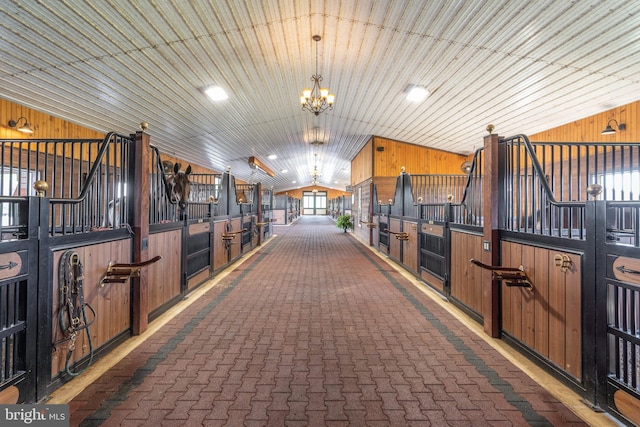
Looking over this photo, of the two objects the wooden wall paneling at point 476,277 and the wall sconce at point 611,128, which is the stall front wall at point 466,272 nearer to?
the wooden wall paneling at point 476,277

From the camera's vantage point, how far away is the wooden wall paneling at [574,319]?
6.33 ft

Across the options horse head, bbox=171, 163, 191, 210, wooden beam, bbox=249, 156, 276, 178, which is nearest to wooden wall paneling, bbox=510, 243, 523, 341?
horse head, bbox=171, 163, 191, 210

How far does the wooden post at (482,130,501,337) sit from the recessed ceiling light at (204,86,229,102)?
444 centimetres

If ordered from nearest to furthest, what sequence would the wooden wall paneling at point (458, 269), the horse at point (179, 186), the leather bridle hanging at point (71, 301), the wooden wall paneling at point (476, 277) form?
the leather bridle hanging at point (71, 301) < the wooden wall paneling at point (476, 277) < the wooden wall paneling at point (458, 269) < the horse at point (179, 186)

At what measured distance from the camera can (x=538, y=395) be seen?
1.92 meters

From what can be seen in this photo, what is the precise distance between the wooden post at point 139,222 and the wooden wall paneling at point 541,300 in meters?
3.32

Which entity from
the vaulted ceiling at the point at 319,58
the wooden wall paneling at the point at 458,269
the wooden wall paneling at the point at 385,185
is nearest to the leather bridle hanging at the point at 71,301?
the vaulted ceiling at the point at 319,58

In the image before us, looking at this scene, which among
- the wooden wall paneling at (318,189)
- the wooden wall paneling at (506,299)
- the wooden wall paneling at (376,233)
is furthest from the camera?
the wooden wall paneling at (318,189)

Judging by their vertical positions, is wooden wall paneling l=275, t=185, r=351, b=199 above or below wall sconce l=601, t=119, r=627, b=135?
above

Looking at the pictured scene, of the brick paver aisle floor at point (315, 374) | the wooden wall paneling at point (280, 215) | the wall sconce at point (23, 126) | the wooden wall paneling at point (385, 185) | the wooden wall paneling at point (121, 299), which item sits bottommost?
the brick paver aisle floor at point (315, 374)

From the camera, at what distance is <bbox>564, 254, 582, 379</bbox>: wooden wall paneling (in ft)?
6.33

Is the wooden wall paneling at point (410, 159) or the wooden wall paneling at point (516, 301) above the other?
the wooden wall paneling at point (410, 159)

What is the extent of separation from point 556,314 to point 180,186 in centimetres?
389

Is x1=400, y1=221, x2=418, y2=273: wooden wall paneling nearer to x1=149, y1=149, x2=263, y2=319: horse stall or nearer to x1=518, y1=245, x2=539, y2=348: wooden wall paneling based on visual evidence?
x1=518, y1=245, x2=539, y2=348: wooden wall paneling
